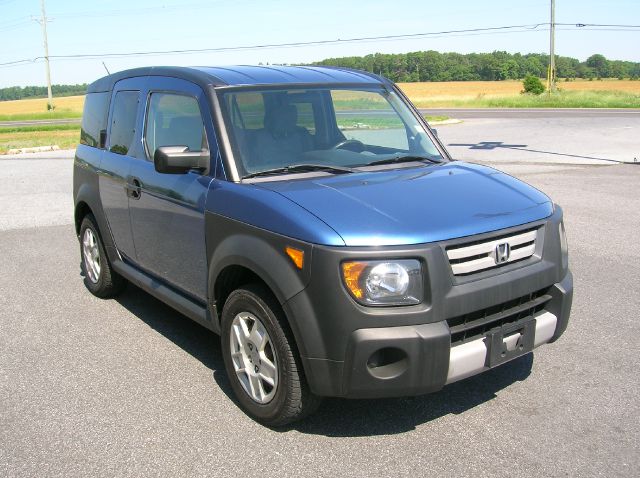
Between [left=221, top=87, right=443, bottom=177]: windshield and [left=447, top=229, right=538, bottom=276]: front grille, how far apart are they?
1.16 m

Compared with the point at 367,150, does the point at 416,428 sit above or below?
below

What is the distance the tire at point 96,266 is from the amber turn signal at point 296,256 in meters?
3.07

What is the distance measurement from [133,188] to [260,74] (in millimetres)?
1232

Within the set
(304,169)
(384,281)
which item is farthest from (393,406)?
(304,169)

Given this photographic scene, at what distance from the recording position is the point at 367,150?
4.64 meters

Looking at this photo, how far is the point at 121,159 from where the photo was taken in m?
5.32

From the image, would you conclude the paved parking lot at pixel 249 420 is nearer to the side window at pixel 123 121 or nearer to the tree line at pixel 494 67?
the side window at pixel 123 121

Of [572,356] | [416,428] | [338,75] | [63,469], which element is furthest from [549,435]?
[338,75]

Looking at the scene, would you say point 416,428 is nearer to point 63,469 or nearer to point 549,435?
point 549,435

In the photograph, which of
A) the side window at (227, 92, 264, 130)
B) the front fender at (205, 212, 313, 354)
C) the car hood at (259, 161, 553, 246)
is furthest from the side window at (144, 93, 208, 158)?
the car hood at (259, 161, 553, 246)

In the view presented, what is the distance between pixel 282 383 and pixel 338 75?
2421 mm

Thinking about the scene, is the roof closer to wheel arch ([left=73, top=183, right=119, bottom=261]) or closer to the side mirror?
the side mirror

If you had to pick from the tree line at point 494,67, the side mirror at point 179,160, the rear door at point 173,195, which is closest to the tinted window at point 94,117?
the rear door at point 173,195

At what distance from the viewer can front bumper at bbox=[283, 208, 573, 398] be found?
3.21 meters
